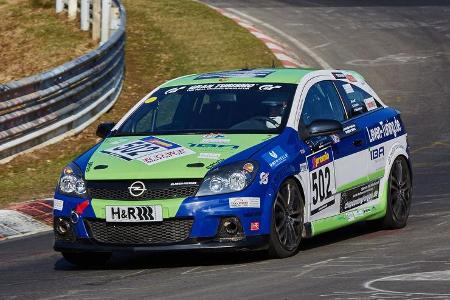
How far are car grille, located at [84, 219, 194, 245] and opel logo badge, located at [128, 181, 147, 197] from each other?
0.76ft

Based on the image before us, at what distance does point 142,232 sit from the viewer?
9961 mm

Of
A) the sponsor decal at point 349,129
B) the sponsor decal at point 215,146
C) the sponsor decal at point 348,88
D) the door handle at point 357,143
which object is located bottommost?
the door handle at point 357,143

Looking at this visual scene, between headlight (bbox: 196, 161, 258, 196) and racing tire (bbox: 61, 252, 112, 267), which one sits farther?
racing tire (bbox: 61, 252, 112, 267)

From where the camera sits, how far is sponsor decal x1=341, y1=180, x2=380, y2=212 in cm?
1141

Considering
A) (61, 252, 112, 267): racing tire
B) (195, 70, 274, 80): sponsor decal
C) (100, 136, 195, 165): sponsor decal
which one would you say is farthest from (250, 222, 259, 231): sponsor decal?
(195, 70, 274, 80): sponsor decal

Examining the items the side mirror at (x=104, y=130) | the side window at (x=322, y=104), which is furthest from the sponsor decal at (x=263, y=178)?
the side mirror at (x=104, y=130)

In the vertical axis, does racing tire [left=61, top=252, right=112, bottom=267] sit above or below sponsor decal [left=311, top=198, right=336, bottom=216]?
below

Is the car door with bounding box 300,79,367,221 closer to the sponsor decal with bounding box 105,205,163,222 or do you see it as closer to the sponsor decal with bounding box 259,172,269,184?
the sponsor decal with bounding box 259,172,269,184

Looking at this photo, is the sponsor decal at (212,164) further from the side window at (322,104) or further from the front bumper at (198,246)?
the side window at (322,104)

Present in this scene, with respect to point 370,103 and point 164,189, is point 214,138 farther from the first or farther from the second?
point 370,103

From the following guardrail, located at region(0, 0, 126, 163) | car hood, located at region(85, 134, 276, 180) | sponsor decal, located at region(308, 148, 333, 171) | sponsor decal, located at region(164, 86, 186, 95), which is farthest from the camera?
guardrail, located at region(0, 0, 126, 163)

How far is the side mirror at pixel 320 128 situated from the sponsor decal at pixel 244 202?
1.06 m

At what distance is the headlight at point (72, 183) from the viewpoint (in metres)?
10.2

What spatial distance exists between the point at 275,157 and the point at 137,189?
43.9 inches
